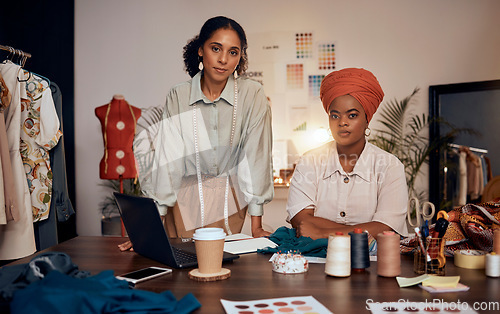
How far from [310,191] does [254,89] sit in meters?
0.62

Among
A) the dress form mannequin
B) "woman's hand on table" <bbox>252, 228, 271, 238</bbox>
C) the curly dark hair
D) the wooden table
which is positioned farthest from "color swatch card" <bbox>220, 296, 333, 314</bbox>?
the dress form mannequin

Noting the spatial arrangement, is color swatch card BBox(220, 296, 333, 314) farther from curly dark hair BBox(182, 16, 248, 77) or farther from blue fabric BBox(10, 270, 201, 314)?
curly dark hair BBox(182, 16, 248, 77)

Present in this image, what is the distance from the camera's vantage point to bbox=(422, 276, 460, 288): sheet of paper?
121 cm

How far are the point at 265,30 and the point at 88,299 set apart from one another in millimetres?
4677

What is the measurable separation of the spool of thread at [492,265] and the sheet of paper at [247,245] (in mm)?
706

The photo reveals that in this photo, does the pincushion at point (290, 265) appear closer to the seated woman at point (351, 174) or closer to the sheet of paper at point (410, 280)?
the sheet of paper at point (410, 280)

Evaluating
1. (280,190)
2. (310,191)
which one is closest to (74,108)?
(280,190)

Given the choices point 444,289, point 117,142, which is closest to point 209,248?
point 444,289

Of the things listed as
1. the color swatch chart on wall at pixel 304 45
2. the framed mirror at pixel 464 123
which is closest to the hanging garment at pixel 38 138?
the color swatch chart on wall at pixel 304 45

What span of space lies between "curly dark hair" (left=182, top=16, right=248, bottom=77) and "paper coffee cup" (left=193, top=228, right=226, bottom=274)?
4.01 feet

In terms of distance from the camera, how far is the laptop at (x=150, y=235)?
142cm

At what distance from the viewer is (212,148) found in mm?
2383

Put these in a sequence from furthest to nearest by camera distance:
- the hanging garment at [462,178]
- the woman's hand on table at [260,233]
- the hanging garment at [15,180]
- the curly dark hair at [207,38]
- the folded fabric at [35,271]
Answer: the hanging garment at [462,178], the hanging garment at [15,180], the curly dark hair at [207,38], the woman's hand on table at [260,233], the folded fabric at [35,271]

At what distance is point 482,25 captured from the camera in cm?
508
